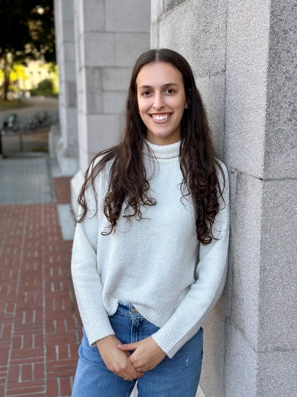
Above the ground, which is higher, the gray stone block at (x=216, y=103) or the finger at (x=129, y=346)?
the gray stone block at (x=216, y=103)

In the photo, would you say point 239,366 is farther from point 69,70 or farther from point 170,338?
point 69,70

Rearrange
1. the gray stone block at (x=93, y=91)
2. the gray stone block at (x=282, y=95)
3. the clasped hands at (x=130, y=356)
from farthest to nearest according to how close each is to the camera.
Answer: the gray stone block at (x=93, y=91) < the clasped hands at (x=130, y=356) < the gray stone block at (x=282, y=95)

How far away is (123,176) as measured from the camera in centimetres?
178

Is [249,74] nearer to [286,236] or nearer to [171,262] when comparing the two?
[286,236]

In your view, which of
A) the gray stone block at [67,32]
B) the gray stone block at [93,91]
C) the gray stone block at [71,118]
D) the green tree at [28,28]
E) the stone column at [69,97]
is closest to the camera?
the gray stone block at [93,91]

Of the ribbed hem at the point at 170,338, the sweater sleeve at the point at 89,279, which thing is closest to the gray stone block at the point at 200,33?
the sweater sleeve at the point at 89,279

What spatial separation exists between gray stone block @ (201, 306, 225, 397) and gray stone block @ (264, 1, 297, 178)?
809mm

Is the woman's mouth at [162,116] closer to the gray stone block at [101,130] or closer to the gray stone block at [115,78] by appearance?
the gray stone block at [101,130]

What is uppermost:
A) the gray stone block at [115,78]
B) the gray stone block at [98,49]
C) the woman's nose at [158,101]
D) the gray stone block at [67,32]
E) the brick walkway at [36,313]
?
the gray stone block at [67,32]

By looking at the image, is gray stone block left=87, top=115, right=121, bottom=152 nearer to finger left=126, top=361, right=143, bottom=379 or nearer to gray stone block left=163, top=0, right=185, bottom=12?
gray stone block left=163, top=0, right=185, bottom=12

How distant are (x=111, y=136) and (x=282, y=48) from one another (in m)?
5.50

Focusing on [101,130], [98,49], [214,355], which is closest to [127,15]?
[98,49]

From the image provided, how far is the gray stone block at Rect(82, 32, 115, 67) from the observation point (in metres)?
6.49

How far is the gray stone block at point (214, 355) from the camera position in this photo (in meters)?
2.10
